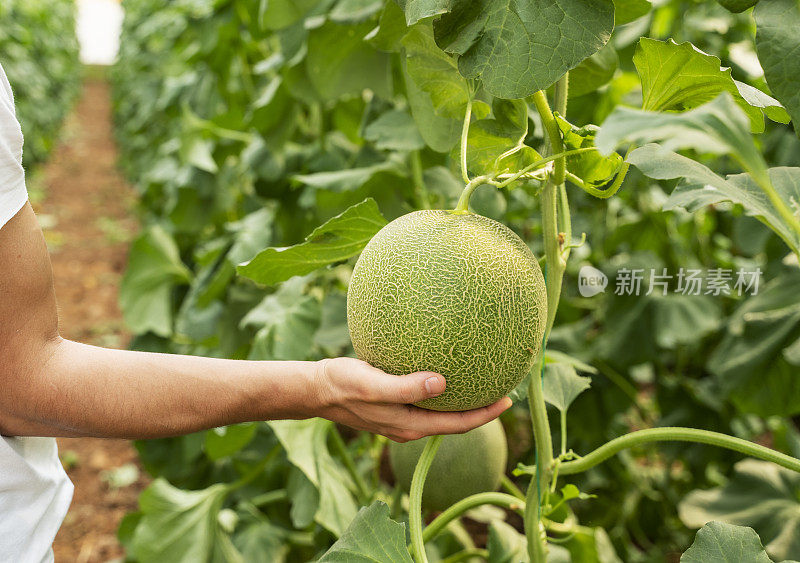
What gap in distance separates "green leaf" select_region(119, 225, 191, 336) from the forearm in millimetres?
1533

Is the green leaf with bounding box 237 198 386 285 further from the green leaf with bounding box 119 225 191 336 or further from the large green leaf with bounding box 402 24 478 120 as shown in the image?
the green leaf with bounding box 119 225 191 336

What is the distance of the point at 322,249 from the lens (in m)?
1.03

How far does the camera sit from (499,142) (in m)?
0.99

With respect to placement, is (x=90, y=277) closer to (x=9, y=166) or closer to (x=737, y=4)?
(x=9, y=166)

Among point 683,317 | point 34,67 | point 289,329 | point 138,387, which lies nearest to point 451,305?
point 138,387

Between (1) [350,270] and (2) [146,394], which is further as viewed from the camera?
(1) [350,270]

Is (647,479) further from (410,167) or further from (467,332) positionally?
(467,332)

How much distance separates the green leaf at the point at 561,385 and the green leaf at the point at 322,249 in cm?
38

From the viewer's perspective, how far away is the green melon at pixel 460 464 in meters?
1.20

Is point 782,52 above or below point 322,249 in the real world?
above

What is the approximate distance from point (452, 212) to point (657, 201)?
6.91 ft

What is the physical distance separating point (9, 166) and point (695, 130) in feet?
2.32
